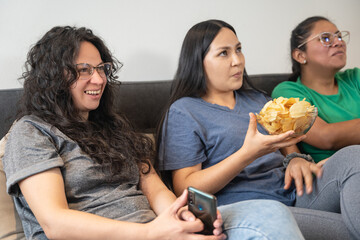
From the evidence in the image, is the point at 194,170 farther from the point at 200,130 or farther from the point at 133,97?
the point at 133,97

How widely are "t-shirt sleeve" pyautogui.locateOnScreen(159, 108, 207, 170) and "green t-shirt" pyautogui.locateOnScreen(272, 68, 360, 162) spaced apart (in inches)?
24.2

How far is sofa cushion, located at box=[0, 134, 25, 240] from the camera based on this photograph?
46.5 inches

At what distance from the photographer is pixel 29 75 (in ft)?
4.19

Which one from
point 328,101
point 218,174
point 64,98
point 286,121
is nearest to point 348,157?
point 286,121

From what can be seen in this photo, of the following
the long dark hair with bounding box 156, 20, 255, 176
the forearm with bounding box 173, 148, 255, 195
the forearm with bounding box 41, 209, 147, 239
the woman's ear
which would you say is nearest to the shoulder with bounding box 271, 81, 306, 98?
the woman's ear

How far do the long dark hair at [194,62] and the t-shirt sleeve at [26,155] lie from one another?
0.56m

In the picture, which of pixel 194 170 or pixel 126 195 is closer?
pixel 126 195

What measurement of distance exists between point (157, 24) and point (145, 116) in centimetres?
54

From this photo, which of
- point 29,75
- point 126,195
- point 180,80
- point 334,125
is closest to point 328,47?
point 334,125

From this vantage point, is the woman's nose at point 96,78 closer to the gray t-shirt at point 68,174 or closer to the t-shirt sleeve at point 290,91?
the gray t-shirt at point 68,174

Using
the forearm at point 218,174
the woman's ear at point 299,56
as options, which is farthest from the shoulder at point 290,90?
the forearm at point 218,174

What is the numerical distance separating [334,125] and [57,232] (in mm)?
1299

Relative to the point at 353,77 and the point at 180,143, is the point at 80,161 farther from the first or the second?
the point at 353,77

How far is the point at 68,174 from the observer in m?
1.10
